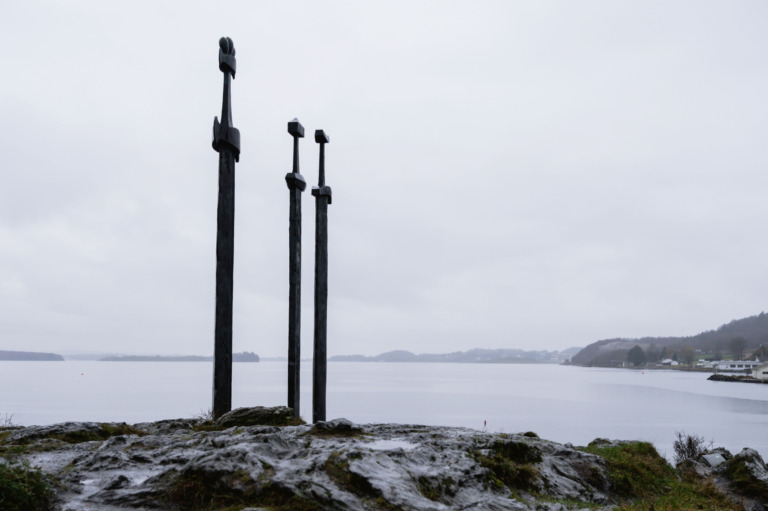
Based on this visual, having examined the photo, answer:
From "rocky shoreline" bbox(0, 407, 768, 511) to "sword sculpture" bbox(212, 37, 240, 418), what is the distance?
1.14 meters

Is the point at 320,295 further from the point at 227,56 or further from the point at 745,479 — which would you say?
the point at 745,479

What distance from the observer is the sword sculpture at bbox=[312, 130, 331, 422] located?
1535 cm

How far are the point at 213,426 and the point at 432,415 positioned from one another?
52.9 metres

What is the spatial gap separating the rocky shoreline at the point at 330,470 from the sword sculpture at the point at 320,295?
4270 millimetres

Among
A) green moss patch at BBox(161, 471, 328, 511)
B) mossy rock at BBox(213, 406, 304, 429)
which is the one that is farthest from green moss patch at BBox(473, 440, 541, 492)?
mossy rock at BBox(213, 406, 304, 429)

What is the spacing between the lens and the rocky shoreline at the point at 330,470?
573 centimetres

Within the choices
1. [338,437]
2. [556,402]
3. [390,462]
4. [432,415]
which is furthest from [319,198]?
[556,402]

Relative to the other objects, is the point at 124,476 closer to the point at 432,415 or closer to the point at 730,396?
the point at 432,415

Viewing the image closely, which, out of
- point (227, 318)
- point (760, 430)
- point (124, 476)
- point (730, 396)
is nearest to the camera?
point (124, 476)

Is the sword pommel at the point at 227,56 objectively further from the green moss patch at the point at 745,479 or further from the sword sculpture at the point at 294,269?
the green moss patch at the point at 745,479

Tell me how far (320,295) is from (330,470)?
951 centimetres

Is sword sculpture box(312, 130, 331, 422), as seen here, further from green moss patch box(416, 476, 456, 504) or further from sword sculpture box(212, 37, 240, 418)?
green moss patch box(416, 476, 456, 504)

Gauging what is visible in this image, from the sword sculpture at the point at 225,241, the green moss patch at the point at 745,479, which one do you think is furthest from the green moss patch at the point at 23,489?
the green moss patch at the point at 745,479

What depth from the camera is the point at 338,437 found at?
8.77m
